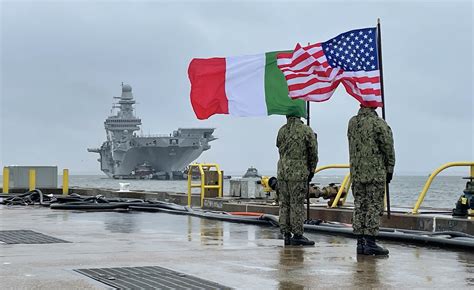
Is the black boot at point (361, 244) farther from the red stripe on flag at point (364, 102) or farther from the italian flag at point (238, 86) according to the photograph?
the italian flag at point (238, 86)

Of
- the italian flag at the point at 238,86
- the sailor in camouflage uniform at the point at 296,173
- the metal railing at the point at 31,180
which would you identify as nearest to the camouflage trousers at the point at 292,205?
the sailor in camouflage uniform at the point at 296,173

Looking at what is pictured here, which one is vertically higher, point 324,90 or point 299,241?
point 324,90

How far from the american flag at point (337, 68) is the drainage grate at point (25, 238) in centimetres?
385

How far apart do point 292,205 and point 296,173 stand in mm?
422

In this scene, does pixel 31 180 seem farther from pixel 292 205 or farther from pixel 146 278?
pixel 146 278

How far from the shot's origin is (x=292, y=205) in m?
10.2

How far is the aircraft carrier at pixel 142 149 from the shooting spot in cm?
13312

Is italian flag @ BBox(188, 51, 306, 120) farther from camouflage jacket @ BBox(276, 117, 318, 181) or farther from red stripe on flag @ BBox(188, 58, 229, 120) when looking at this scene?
camouflage jacket @ BBox(276, 117, 318, 181)

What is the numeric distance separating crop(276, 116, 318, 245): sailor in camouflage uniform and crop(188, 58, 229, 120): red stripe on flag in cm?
403

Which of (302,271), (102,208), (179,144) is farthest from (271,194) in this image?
(179,144)

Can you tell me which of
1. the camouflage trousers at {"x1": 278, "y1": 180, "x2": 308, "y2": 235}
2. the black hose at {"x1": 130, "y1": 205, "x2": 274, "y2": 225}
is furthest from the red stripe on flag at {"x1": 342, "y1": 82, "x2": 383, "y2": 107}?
the black hose at {"x1": 130, "y1": 205, "x2": 274, "y2": 225}

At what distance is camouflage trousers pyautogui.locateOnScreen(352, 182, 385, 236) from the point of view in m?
9.10

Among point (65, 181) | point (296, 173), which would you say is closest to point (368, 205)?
point (296, 173)

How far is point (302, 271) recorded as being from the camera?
7.70 m
